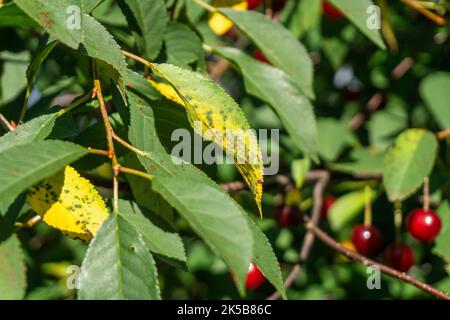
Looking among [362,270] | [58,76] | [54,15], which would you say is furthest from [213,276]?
[54,15]

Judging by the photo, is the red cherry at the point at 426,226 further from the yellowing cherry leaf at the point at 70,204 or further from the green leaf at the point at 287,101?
the yellowing cherry leaf at the point at 70,204

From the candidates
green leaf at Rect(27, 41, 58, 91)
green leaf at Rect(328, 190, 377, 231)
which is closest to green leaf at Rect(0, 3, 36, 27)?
green leaf at Rect(27, 41, 58, 91)

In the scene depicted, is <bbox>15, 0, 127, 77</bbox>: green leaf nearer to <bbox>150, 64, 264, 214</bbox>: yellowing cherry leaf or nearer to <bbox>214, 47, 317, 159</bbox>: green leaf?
<bbox>150, 64, 264, 214</bbox>: yellowing cherry leaf

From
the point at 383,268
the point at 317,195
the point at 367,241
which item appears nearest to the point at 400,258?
the point at 367,241

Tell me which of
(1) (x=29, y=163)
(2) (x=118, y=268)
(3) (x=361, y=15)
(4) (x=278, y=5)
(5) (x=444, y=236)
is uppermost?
(4) (x=278, y=5)

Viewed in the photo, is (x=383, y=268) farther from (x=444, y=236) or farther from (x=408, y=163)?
(x=444, y=236)

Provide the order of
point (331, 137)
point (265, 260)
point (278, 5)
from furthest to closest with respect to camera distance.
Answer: point (331, 137), point (278, 5), point (265, 260)

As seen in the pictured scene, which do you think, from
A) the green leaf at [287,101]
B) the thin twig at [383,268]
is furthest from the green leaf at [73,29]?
the thin twig at [383,268]
